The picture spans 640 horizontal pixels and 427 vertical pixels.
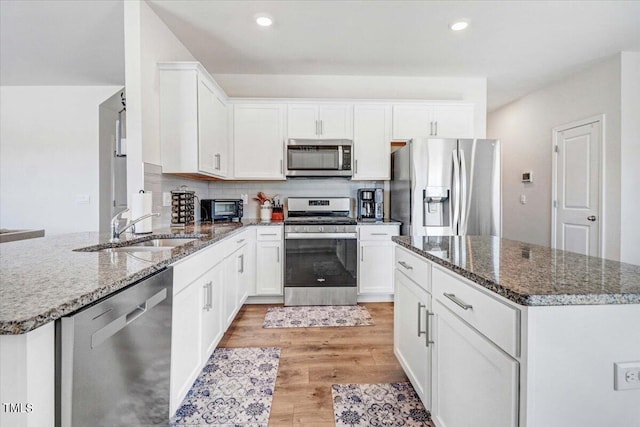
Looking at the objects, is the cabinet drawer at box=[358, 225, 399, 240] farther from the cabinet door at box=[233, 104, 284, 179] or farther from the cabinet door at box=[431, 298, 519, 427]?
the cabinet door at box=[431, 298, 519, 427]

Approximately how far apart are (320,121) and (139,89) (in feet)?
5.95

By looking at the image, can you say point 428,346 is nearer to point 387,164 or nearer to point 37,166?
point 387,164

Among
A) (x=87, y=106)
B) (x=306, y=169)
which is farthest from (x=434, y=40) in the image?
(x=87, y=106)

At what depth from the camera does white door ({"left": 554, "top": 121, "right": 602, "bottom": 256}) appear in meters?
3.44

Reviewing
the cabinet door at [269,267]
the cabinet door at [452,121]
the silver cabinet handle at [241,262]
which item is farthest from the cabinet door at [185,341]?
the cabinet door at [452,121]

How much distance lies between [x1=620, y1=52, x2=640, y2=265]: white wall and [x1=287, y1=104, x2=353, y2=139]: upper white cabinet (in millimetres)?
2879

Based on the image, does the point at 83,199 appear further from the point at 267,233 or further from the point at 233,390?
the point at 233,390

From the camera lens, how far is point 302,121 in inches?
134

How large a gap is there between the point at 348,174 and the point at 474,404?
2625 mm

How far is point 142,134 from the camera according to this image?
221cm

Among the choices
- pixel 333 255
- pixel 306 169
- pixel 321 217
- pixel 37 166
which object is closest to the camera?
pixel 333 255

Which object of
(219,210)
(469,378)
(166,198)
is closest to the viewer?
(469,378)

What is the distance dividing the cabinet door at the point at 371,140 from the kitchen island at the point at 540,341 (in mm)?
2334

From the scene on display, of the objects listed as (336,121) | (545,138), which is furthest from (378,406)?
(545,138)
